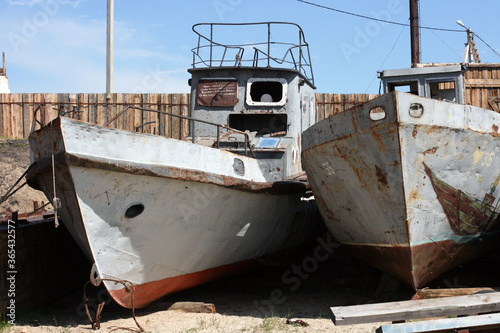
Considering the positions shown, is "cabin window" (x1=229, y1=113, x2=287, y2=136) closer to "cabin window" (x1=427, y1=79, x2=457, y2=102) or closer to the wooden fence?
"cabin window" (x1=427, y1=79, x2=457, y2=102)

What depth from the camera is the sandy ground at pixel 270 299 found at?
5543 millimetres

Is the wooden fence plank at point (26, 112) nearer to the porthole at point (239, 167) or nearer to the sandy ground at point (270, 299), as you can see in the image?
the sandy ground at point (270, 299)

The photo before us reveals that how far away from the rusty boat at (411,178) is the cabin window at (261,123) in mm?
2159

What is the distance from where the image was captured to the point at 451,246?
5.92 metres

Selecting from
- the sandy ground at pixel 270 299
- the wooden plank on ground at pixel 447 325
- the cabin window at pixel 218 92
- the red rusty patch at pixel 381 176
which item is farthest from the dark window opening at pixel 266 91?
the wooden plank on ground at pixel 447 325

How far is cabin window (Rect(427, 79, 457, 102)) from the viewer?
8.02m

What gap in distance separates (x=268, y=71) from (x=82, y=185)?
428 cm

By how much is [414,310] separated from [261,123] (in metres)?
5.03

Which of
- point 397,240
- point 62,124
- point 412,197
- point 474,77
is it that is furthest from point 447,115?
point 474,77

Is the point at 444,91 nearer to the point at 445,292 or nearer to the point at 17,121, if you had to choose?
the point at 445,292

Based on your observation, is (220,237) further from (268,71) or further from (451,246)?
(268,71)

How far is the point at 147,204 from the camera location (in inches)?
214

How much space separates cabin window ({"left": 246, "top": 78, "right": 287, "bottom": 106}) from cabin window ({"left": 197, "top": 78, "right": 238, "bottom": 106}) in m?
0.26

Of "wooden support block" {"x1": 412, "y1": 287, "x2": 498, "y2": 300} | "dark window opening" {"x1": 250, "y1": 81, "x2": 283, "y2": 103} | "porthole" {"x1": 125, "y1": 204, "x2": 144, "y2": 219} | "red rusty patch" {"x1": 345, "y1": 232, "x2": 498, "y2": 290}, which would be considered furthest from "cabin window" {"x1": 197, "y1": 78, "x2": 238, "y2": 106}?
"wooden support block" {"x1": 412, "y1": 287, "x2": 498, "y2": 300}
